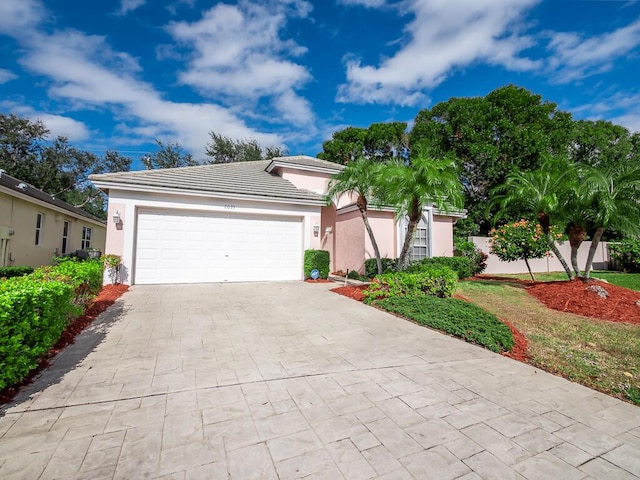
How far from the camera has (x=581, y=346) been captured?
474cm

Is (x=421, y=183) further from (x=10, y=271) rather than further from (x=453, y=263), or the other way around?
(x=10, y=271)

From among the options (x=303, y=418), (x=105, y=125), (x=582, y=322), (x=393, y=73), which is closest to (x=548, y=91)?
(x=393, y=73)

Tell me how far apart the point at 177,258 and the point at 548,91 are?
82.9 feet

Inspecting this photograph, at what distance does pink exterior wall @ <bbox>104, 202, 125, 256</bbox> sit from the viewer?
9.48 m

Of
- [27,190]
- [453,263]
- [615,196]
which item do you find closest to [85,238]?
[27,190]

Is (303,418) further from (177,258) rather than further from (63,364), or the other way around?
(177,258)

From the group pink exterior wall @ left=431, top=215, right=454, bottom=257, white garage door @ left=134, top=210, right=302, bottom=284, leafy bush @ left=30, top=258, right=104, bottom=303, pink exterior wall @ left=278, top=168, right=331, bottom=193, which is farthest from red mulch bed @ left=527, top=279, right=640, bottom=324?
leafy bush @ left=30, top=258, right=104, bottom=303

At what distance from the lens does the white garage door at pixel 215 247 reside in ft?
33.1

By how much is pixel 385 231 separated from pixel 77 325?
10968mm

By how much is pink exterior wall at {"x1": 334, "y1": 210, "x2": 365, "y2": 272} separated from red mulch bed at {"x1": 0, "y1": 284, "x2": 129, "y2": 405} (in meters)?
8.58

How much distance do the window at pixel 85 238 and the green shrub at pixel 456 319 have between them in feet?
66.5

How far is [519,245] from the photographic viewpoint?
12875 millimetres

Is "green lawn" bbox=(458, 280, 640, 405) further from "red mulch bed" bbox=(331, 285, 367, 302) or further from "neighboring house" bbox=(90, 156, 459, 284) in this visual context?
"neighboring house" bbox=(90, 156, 459, 284)

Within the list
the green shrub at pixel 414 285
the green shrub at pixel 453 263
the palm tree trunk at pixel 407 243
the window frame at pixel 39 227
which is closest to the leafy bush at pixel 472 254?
the green shrub at pixel 453 263
